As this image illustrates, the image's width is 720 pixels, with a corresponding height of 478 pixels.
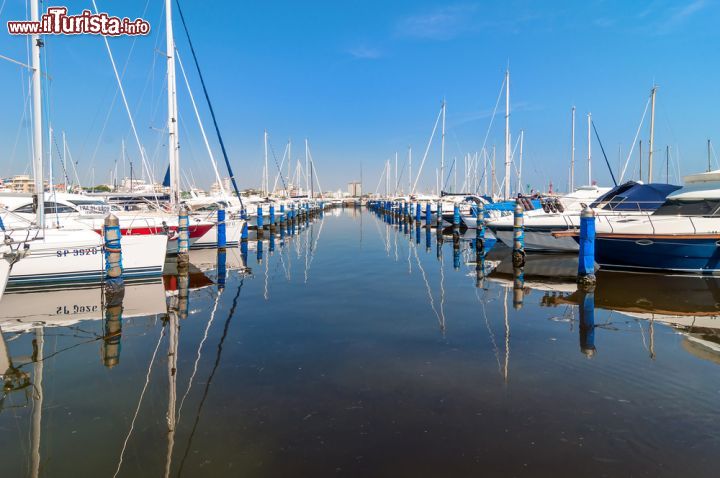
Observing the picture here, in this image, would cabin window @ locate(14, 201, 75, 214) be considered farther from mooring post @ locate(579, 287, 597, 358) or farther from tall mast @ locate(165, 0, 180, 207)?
mooring post @ locate(579, 287, 597, 358)

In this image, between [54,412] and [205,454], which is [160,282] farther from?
[205,454]

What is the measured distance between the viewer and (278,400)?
5516 millimetres

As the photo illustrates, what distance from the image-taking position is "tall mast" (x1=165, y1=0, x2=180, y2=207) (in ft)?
65.1

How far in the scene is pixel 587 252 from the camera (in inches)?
493

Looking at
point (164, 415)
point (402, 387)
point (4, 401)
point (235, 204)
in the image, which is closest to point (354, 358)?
point (402, 387)

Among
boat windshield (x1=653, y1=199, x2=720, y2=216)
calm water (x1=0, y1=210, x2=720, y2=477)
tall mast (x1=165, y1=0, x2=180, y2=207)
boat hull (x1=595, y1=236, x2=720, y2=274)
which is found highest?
tall mast (x1=165, y1=0, x2=180, y2=207)

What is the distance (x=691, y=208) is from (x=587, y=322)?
8.58 metres

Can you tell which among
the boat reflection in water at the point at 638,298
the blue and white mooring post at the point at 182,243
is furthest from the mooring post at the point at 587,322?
the blue and white mooring post at the point at 182,243

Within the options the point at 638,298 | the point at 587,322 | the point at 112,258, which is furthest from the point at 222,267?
the point at 638,298

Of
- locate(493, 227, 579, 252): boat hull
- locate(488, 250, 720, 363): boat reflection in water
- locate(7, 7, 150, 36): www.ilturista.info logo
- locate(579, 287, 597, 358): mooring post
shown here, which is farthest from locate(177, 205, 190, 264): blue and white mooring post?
locate(493, 227, 579, 252): boat hull

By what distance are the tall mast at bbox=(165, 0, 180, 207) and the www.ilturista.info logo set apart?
104 inches

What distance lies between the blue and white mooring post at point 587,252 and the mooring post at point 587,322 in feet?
0.96

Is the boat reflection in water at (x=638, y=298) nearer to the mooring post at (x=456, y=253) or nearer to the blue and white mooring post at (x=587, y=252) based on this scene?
the blue and white mooring post at (x=587, y=252)

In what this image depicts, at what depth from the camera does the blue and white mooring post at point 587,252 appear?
41.0 ft
